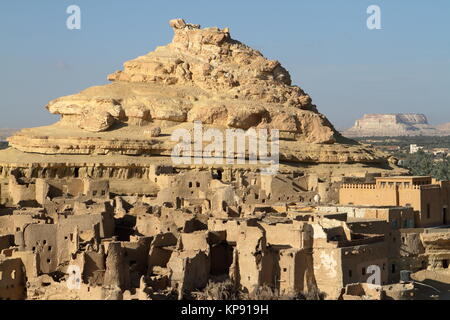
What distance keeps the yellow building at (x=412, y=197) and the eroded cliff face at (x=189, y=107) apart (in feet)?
68.0

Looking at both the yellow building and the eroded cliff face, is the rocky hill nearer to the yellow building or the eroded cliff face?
the eroded cliff face

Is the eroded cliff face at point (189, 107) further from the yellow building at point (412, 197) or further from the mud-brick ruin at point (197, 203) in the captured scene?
the yellow building at point (412, 197)

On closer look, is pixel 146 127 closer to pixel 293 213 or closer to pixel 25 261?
pixel 293 213

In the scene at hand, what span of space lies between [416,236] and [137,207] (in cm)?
1221

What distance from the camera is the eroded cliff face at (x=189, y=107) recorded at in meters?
65.4

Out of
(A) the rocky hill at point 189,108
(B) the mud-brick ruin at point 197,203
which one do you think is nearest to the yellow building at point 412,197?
(B) the mud-brick ruin at point 197,203

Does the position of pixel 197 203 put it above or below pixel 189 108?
below

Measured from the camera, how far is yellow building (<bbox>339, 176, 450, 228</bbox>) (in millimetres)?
43656

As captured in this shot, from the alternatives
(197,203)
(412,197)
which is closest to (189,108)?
(197,203)

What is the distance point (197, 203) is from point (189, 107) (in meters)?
26.6

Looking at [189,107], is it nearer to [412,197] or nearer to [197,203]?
[197,203]

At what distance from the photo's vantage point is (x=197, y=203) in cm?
4538

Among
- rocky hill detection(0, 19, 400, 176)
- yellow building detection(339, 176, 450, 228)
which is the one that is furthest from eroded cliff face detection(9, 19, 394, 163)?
yellow building detection(339, 176, 450, 228)

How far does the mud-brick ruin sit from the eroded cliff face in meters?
→ 0.11
